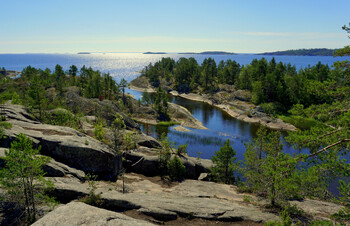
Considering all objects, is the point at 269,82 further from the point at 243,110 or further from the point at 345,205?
the point at 345,205

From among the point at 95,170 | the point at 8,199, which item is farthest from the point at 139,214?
the point at 95,170

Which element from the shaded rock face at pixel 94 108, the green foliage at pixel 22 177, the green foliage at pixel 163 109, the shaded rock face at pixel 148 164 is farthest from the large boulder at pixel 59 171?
the green foliage at pixel 163 109

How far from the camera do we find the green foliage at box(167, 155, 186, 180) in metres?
35.9

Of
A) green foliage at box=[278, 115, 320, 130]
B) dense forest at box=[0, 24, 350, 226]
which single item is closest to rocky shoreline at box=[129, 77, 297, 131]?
green foliage at box=[278, 115, 320, 130]

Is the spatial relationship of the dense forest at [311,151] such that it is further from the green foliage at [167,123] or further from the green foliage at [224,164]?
the green foliage at [167,123]

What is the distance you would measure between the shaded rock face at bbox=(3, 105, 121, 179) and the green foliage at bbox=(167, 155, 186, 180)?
8.38 m

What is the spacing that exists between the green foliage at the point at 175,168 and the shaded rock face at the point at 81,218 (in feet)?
70.1

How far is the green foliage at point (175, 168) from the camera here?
35875mm

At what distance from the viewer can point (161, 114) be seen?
93375 millimetres

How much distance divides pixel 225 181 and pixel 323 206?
50.8 ft

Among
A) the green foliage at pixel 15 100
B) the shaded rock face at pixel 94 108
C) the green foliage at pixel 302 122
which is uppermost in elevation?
the green foliage at pixel 15 100

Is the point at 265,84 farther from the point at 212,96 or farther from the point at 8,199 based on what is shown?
the point at 8,199

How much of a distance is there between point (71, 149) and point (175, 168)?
16.2 metres

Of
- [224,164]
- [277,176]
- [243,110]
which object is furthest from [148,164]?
[243,110]
